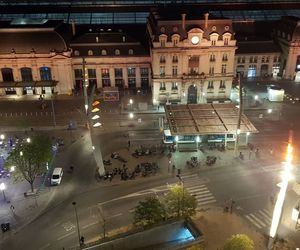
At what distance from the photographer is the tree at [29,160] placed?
68562mm

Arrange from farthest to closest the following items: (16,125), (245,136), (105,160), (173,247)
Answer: (16,125) < (245,136) < (105,160) < (173,247)

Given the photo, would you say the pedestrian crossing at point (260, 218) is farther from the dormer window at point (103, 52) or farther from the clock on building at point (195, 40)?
the dormer window at point (103, 52)

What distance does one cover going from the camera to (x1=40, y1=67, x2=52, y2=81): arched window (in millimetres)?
117312

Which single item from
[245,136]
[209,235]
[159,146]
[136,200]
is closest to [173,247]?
[209,235]

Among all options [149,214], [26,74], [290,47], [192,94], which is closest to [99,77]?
[26,74]

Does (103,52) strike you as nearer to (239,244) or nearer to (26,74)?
(26,74)

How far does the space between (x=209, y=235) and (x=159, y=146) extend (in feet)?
101

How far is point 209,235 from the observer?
60500 mm

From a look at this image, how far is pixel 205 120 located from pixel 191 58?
23277 millimetres

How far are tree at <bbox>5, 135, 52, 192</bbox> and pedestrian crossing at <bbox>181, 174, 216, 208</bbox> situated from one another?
1073 inches

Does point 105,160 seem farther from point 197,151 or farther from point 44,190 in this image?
point 197,151

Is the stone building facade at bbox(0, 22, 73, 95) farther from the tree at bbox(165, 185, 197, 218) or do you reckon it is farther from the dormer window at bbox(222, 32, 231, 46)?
the tree at bbox(165, 185, 197, 218)

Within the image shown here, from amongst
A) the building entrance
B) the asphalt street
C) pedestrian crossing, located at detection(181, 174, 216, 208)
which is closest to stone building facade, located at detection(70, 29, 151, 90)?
the building entrance

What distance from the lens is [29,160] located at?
68.7 meters
